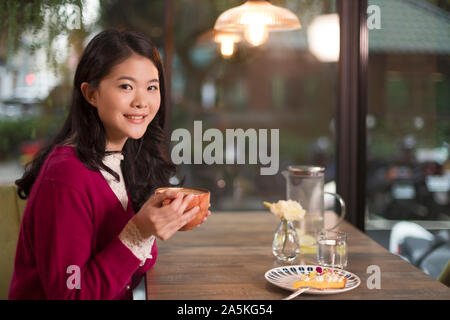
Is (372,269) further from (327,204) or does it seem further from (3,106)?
(3,106)

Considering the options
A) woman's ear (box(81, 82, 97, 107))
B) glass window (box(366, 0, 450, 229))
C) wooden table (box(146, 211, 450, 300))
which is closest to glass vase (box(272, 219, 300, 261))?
wooden table (box(146, 211, 450, 300))

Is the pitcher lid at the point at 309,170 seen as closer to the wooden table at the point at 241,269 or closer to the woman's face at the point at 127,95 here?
the wooden table at the point at 241,269

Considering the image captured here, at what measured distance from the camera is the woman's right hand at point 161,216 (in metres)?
1.12

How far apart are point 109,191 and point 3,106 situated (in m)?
1.64

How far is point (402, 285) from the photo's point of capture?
1255 millimetres

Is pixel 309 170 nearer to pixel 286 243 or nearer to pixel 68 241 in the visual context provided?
pixel 286 243

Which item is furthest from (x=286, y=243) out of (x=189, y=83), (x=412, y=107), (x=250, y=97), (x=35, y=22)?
(x=250, y=97)

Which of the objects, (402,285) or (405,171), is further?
(405,171)

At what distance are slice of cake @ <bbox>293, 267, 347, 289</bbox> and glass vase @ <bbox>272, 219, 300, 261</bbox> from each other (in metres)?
0.21

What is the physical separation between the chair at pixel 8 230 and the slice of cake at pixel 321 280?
105 cm

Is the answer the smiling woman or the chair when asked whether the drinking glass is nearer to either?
the smiling woman

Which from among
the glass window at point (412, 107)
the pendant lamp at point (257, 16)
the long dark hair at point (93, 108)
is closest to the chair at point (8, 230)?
the long dark hair at point (93, 108)

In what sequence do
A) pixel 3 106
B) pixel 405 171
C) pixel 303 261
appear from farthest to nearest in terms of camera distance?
pixel 405 171 < pixel 3 106 < pixel 303 261
